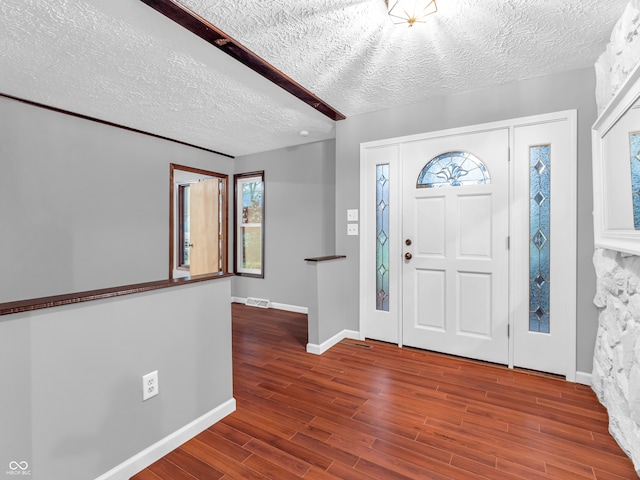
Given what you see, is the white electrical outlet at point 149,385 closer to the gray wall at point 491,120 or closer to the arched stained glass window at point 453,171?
the gray wall at point 491,120

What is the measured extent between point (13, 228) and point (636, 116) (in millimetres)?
4470

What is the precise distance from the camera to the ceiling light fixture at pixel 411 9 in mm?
1643

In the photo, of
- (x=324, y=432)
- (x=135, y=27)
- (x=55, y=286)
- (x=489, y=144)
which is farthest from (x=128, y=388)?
(x=489, y=144)

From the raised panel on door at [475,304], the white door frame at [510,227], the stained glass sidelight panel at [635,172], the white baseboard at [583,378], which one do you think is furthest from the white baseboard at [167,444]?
the white baseboard at [583,378]

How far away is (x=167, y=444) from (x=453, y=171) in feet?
9.52

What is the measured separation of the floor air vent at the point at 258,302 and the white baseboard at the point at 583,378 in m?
3.65

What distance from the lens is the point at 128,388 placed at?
1.48m

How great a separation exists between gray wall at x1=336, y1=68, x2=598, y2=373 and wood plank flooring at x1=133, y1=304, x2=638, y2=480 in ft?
2.23

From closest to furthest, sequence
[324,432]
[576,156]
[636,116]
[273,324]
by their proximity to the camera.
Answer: [636,116] → [324,432] → [576,156] → [273,324]

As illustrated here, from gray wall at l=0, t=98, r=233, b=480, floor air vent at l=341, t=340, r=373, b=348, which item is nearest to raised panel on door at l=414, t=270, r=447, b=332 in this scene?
floor air vent at l=341, t=340, r=373, b=348

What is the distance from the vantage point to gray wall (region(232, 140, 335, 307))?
169 inches

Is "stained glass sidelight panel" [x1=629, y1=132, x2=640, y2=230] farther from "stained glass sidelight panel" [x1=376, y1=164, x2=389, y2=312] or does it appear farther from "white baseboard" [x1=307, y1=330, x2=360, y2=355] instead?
"white baseboard" [x1=307, y1=330, x2=360, y2=355]

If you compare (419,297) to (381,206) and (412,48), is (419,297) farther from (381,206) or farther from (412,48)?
(412,48)

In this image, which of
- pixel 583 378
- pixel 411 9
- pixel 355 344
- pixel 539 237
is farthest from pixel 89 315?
pixel 583 378
